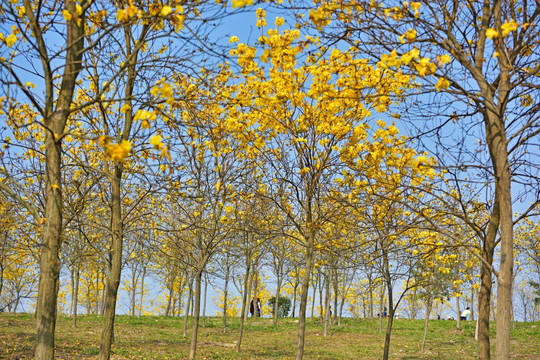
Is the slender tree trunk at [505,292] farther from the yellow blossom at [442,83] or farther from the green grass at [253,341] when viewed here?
the green grass at [253,341]

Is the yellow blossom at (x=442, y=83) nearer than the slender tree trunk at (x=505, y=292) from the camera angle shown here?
Yes

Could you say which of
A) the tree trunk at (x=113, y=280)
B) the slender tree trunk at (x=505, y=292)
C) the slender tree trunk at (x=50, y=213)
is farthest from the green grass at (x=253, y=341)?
the slender tree trunk at (x=505, y=292)

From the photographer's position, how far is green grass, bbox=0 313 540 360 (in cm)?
1288

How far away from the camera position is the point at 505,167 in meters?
4.99

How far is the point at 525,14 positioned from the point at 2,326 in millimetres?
16530

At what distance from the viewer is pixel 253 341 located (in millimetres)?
17375

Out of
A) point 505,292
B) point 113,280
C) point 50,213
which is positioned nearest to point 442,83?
point 505,292

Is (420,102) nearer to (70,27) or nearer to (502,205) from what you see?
(502,205)

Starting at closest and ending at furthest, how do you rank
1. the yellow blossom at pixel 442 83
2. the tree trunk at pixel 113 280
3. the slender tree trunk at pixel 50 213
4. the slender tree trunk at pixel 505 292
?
1. the slender tree trunk at pixel 50 213
2. the yellow blossom at pixel 442 83
3. the slender tree trunk at pixel 505 292
4. the tree trunk at pixel 113 280

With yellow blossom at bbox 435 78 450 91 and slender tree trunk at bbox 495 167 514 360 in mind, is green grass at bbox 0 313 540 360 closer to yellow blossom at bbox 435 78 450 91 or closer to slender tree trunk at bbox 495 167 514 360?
slender tree trunk at bbox 495 167 514 360

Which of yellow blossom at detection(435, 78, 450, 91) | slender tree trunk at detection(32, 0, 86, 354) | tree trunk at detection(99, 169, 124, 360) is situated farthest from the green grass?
yellow blossom at detection(435, 78, 450, 91)

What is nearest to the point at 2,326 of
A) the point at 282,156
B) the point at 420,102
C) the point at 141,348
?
the point at 141,348

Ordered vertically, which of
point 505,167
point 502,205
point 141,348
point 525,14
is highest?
point 525,14

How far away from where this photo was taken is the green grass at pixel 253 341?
12.9 meters
